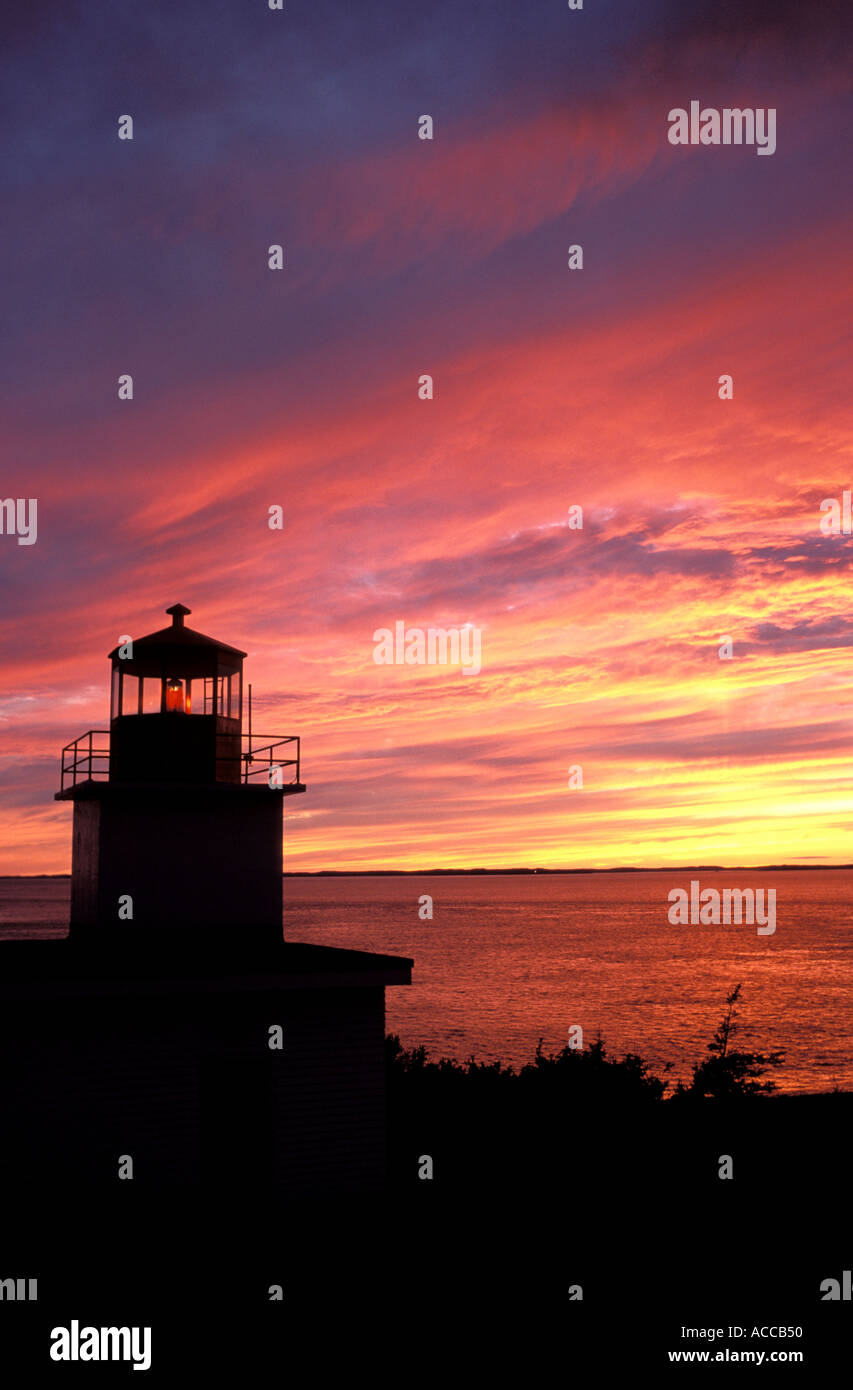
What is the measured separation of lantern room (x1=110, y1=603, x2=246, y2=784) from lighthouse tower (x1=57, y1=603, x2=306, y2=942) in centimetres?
2

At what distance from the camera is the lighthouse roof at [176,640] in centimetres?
1714

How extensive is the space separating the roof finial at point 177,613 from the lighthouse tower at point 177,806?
2 cm

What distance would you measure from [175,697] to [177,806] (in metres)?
2.05

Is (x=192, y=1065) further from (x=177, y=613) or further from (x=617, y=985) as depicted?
(x=617, y=985)

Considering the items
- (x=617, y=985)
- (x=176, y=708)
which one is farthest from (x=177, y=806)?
(x=617, y=985)

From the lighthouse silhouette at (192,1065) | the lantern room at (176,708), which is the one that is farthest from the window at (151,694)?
the lighthouse silhouette at (192,1065)

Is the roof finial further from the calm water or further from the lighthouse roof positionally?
the calm water

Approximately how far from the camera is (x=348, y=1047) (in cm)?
1366

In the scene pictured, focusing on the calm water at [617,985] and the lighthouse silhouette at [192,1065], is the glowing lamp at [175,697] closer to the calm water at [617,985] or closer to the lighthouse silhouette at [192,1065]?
the lighthouse silhouette at [192,1065]

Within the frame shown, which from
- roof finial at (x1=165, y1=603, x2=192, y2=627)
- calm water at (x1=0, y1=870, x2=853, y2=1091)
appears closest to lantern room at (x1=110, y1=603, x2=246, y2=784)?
roof finial at (x1=165, y1=603, x2=192, y2=627)
